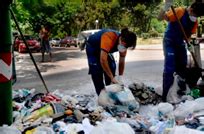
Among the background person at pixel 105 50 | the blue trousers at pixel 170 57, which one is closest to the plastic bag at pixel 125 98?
the background person at pixel 105 50

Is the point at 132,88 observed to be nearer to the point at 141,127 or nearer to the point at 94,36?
the point at 94,36

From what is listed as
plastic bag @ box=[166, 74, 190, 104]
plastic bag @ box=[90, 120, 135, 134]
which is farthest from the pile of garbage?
plastic bag @ box=[166, 74, 190, 104]

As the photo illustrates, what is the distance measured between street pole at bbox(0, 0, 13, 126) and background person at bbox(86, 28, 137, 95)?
1630mm

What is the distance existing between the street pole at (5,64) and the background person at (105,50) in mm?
1630

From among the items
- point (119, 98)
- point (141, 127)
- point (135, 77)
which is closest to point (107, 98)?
point (119, 98)

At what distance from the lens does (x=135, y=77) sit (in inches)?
429

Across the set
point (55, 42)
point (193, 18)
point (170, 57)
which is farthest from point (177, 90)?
point (55, 42)

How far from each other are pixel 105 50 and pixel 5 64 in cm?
169

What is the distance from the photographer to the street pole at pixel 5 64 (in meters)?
4.43

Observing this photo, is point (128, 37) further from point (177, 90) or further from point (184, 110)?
point (177, 90)

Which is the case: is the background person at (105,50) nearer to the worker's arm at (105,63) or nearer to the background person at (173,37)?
the worker's arm at (105,63)

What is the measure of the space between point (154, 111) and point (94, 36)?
1.46 metres

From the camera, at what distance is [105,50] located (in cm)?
586

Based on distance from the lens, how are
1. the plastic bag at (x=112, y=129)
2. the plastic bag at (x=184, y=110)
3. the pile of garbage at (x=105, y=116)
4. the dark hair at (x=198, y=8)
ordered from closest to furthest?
the plastic bag at (x=112, y=129) → the pile of garbage at (x=105, y=116) → the plastic bag at (x=184, y=110) → the dark hair at (x=198, y=8)
